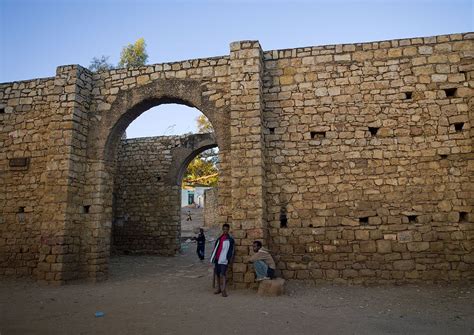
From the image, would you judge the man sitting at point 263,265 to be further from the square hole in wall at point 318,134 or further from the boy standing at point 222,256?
the square hole in wall at point 318,134

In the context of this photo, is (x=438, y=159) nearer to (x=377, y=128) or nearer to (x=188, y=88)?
(x=377, y=128)

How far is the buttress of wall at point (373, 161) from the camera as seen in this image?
690 cm

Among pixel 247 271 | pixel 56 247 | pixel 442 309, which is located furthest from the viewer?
pixel 56 247

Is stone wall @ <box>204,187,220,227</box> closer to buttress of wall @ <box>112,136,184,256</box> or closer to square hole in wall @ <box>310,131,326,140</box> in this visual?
buttress of wall @ <box>112,136,184,256</box>

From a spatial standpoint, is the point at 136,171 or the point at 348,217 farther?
the point at 136,171

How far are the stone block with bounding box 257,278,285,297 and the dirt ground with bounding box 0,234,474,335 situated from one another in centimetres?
15

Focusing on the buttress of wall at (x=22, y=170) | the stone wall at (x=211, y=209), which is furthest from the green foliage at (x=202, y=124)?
the buttress of wall at (x=22, y=170)

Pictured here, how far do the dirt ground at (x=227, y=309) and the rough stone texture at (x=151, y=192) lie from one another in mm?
5748

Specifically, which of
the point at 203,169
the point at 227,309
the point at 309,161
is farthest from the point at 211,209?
the point at 227,309

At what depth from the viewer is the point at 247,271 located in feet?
22.2

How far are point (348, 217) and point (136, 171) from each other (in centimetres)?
970

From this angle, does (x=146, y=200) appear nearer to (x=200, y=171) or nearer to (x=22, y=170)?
(x=22, y=170)

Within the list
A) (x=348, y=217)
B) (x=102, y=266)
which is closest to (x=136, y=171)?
(x=102, y=266)

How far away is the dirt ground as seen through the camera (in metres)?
4.44
